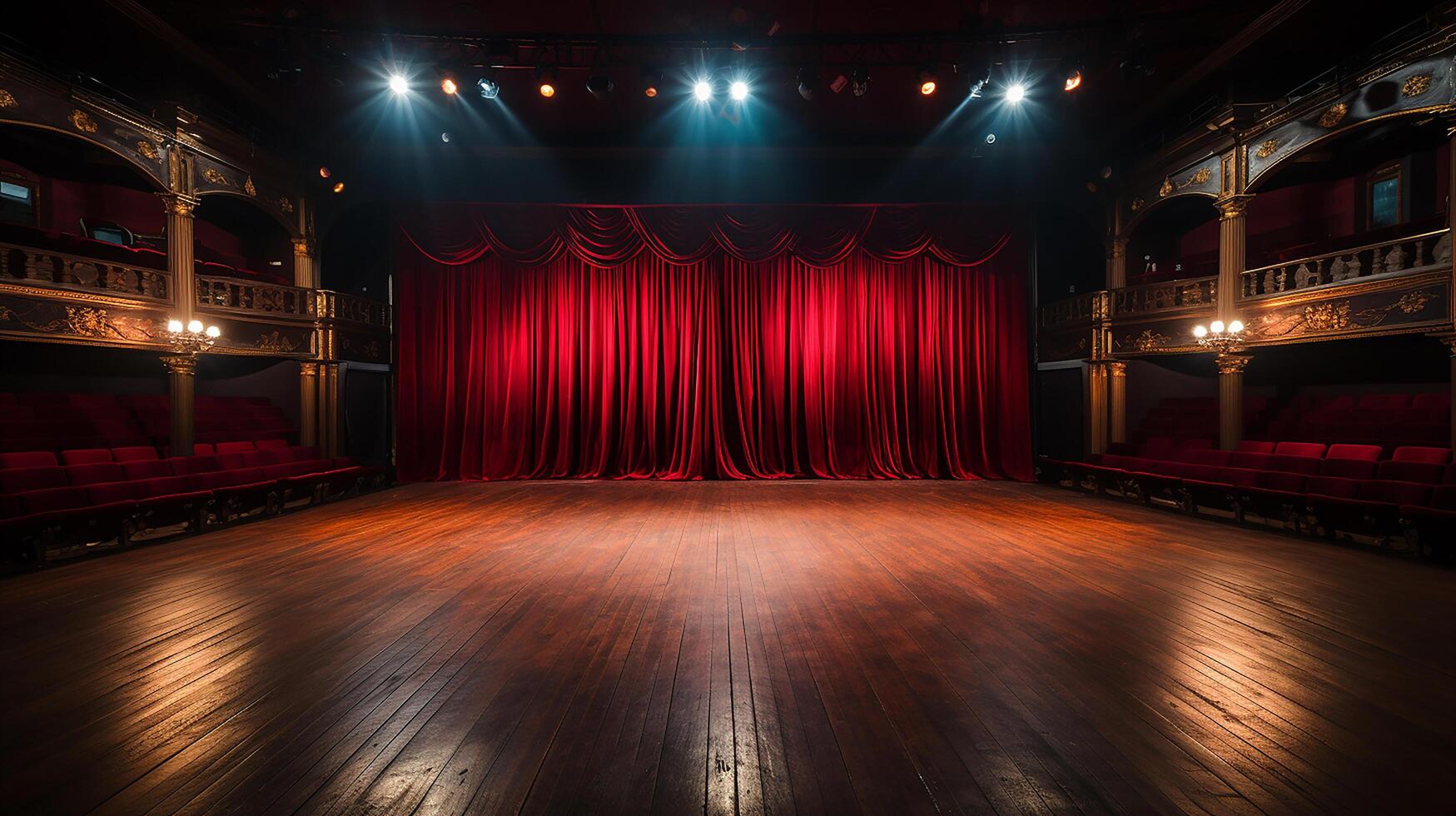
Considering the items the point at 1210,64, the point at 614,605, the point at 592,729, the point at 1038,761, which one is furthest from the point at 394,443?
the point at 1210,64

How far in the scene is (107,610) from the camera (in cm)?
315

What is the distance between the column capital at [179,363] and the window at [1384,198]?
1553 centimetres

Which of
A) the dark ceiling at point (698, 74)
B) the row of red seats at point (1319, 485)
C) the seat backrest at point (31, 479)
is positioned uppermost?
the dark ceiling at point (698, 74)

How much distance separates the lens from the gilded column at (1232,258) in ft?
24.1

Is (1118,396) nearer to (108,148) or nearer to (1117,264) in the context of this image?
(1117,264)

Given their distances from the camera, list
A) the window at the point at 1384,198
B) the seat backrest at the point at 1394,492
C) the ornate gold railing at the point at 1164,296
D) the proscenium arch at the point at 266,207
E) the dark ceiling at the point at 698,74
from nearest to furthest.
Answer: the seat backrest at the point at 1394,492 → the dark ceiling at the point at 698,74 → the proscenium arch at the point at 266,207 → the ornate gold railing at the point at 1164,296 → the window at the point at 1384,198

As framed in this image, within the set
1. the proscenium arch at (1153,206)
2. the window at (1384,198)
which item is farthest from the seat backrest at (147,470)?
the window at (1384,198)

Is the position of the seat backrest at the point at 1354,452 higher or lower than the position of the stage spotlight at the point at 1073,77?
lower

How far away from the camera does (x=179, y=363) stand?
7.14 m

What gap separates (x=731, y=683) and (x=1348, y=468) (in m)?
6.14

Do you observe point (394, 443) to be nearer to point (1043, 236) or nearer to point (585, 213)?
point (585, 213)

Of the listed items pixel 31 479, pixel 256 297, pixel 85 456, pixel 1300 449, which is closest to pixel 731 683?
pixel 31 479

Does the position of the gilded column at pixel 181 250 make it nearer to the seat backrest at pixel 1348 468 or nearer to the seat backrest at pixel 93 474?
the seat backrest at pixel 93 474

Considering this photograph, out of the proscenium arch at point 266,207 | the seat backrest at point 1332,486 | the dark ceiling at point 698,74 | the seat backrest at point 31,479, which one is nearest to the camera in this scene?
the seat backrest at point 31,479
